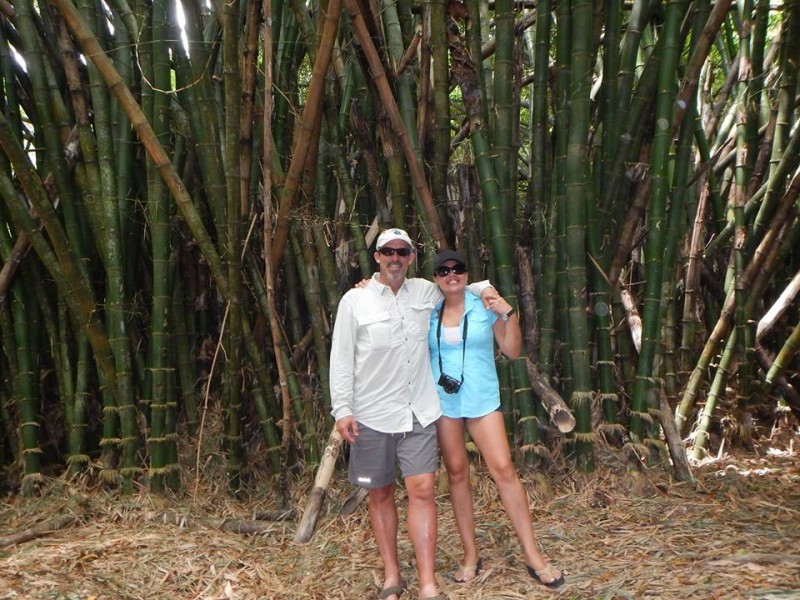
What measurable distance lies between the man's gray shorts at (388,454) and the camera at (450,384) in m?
0.12

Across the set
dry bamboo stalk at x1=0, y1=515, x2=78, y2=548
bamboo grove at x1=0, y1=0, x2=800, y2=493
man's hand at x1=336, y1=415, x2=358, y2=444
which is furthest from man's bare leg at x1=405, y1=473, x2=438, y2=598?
dry bamboo stalk at x1=0, y1=515, x2=78, y2=548

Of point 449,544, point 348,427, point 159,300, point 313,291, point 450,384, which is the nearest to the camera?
point 348,427

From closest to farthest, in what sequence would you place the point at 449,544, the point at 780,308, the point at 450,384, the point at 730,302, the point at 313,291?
the point at 450,384 → the point at 449,544 → the point at 313,291 → the point at 730,302 → the point at 780,308

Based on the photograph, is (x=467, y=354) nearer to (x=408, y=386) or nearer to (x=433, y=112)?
(x=408, y=386)

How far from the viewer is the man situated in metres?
2.21

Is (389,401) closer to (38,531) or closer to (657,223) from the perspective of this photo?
(657,223)

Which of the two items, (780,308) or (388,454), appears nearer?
(388,454)

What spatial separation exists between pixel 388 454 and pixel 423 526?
224 mm

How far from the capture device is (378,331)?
88.7 inches

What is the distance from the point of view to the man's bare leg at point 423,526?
219 cm

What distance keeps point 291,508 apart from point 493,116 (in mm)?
1836

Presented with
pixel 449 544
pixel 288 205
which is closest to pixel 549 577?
pixel 449 544

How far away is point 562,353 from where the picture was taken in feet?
10.5

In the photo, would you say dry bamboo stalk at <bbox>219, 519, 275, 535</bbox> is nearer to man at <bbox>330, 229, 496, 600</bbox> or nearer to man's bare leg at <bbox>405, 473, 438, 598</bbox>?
man at <bbox>330, 229, 496, 600</bbox>
